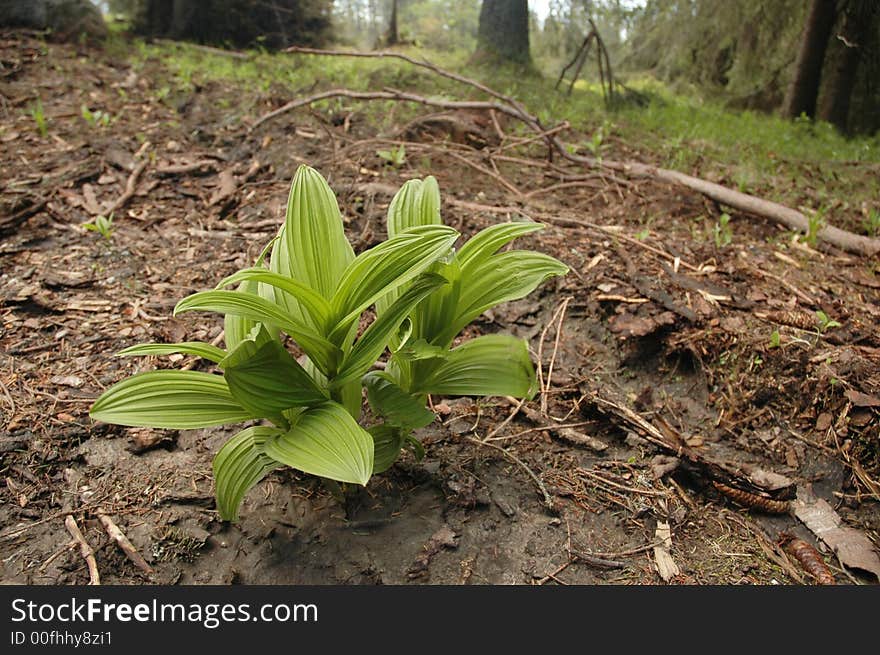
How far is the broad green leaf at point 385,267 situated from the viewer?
1521 mm

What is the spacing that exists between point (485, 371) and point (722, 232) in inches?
99.0

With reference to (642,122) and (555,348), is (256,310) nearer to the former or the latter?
(555,348)

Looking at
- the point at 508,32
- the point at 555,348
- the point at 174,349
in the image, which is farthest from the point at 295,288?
the point at 508,32

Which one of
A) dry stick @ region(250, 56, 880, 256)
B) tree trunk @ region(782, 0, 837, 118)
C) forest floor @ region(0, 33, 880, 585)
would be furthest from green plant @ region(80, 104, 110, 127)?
tree trunk @ region(782, 0, 837, 118)

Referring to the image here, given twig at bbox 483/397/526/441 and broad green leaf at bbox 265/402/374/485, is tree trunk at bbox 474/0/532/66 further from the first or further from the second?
broad green leaf at bbox 265/402/374/485

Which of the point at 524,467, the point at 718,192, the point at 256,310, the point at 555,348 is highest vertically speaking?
the point at 718,192

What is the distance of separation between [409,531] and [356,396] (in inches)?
17.2

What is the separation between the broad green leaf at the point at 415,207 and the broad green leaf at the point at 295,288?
0.40 m

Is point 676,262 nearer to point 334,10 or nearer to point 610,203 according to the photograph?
point 610,203

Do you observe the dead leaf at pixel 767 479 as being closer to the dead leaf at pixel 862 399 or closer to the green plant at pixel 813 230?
the dead leaf at pixel 862 399

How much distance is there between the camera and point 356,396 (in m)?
1.85

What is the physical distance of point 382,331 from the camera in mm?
1619

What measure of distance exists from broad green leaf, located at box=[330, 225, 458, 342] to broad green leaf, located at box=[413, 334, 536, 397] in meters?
0.39

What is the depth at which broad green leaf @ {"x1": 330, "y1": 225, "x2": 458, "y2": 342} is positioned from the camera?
4.99 ft
